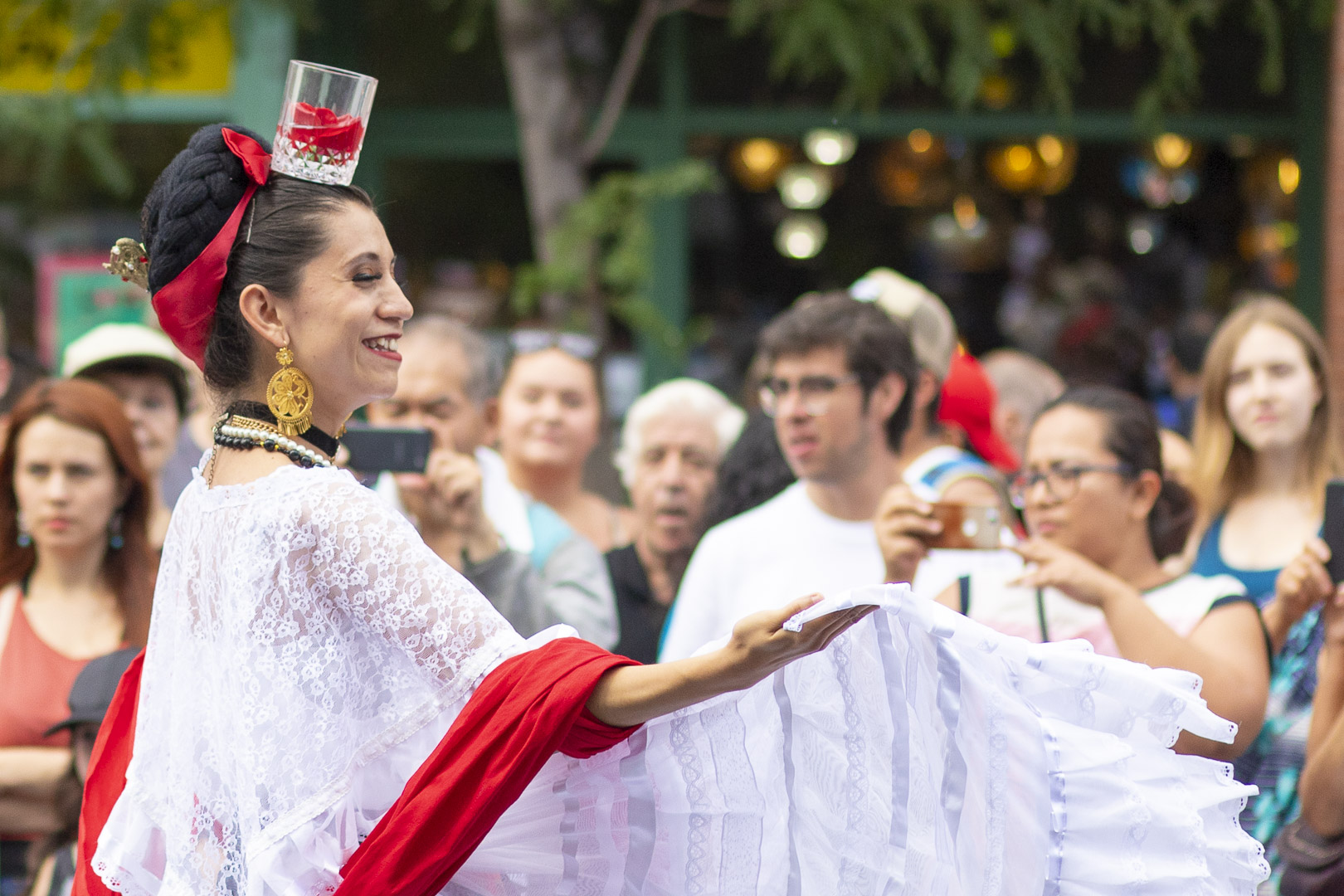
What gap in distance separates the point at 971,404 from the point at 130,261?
2.85 metres

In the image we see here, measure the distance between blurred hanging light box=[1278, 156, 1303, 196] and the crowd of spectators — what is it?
407cm

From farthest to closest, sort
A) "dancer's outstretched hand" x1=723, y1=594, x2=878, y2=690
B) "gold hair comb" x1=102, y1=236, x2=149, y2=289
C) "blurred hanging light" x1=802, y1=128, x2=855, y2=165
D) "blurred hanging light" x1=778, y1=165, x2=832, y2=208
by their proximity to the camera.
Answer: "blurred hanging light" x1=778, y1=165, x2=832, y2=208, "blurred hanging light" x1=802, y1=128, x2=855, y2=165, "gold hair comb" x1=102, y1=236, x2=149, y2=289, "dancer's outstretched hand" x1=723, y1=594, x2=878, y2=690

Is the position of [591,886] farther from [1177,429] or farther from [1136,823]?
[1177,429]

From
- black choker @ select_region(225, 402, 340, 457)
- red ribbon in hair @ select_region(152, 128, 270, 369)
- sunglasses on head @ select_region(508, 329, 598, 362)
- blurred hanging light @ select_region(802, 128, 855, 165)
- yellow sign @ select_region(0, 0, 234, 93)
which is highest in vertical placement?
blurred hanging light @ select_region(802, 128, 855, 165)

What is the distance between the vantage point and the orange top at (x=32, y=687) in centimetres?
340

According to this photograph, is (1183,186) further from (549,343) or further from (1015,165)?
(549,343)

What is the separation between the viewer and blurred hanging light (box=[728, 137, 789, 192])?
8172 millimetres

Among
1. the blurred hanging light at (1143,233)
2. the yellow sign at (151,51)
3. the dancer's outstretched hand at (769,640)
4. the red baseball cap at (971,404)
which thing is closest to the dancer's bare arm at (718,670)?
the dancer's outstretched hand at (769,640)

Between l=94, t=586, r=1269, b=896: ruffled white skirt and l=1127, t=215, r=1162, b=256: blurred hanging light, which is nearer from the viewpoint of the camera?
l=94, t=586, r=1269, b=896: ruffled white skirt

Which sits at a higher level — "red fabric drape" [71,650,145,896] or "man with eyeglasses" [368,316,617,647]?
"man with eyeglasses" [368,316,617,647]

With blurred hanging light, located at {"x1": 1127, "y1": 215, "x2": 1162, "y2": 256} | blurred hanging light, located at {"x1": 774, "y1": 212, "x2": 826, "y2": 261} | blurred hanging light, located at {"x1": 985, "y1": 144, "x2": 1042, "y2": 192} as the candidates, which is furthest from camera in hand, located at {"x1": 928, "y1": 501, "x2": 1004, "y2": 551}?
blurred hanging light, located at {"x1": 1127, "y1": 215, "x2": 1162, "y2": 256}

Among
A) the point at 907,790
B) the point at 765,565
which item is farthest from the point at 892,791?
the point at 765,565

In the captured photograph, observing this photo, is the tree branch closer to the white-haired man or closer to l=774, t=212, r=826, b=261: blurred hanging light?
l=774, t=212, r=826, b=261: blurred hanging light

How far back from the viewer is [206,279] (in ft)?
6.55
